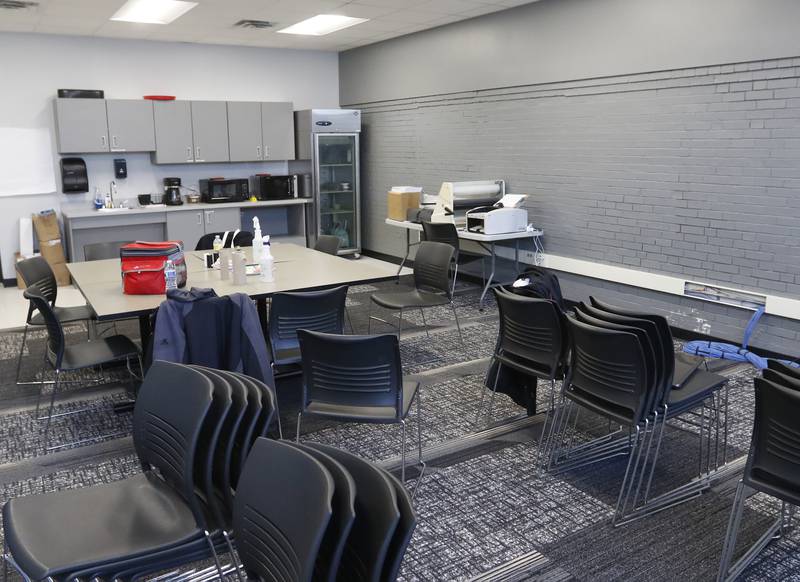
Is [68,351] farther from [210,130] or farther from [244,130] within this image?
[244,130]

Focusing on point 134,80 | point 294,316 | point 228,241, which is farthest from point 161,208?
point 294,316

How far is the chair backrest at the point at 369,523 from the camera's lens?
1310 millimetres

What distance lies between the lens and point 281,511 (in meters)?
1.45

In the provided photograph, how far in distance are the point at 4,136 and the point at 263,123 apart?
287cm

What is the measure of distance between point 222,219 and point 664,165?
5.13 metres

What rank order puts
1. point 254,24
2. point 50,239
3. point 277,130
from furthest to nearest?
point 277,130
point 50,239
point 254,24

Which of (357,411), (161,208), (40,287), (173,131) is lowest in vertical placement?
(357,411)

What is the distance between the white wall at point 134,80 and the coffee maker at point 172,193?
0.22 meters

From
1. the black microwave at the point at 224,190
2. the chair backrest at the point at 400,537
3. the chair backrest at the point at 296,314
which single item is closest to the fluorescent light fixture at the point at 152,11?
the black microwave at the point at 224,190

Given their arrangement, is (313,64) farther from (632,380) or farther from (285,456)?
(285,456)

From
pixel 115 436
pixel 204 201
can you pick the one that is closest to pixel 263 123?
pixel 204 201

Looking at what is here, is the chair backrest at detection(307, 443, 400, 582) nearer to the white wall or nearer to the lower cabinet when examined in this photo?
the lower cabinet

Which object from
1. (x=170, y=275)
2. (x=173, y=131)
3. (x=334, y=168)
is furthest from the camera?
(x=334, y=168)

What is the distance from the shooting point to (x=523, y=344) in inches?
136
